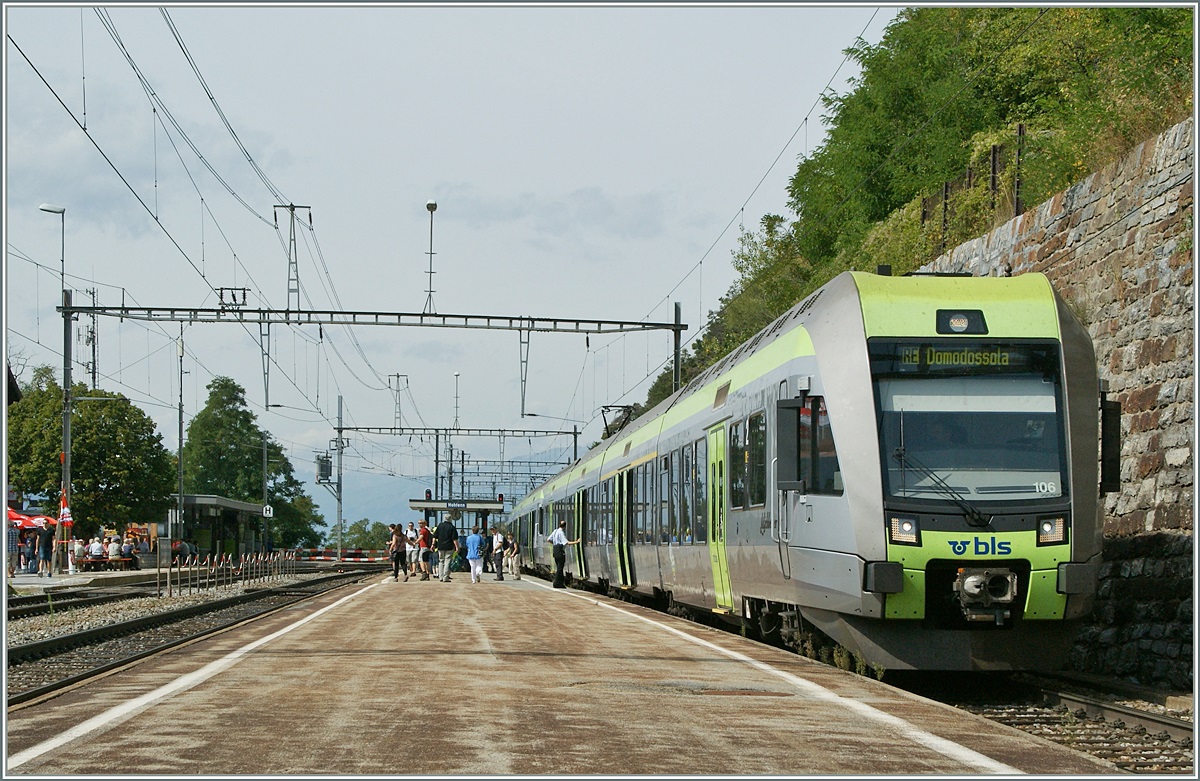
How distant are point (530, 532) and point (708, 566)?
119 ft

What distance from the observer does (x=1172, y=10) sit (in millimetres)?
19703

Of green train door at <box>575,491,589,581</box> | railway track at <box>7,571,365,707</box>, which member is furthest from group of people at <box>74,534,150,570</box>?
railway track at <box>7,571,365,707</box>

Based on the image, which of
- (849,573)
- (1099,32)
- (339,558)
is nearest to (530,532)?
(339,558)

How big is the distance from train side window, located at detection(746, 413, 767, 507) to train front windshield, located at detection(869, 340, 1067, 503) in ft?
9.10

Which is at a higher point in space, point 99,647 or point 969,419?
point 969,419

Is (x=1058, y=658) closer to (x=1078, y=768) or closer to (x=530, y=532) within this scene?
(x=1078, y=768)

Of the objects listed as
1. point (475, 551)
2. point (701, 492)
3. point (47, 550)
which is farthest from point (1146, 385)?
point (47, 550)

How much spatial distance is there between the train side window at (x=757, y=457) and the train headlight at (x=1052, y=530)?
3.50 metres

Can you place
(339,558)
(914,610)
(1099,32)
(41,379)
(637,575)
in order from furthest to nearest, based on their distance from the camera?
(41,379), (339,558), (1099,32), (637,575), (914,610)

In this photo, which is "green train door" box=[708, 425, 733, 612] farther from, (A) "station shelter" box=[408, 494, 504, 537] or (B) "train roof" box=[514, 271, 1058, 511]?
(A) "station shelter" box=[408, 494, 504, 537]

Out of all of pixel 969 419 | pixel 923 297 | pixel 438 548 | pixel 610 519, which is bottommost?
pixel 438 548

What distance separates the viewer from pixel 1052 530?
1167cm

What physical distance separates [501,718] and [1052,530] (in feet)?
16.7

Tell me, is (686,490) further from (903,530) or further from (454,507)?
(454,507)
